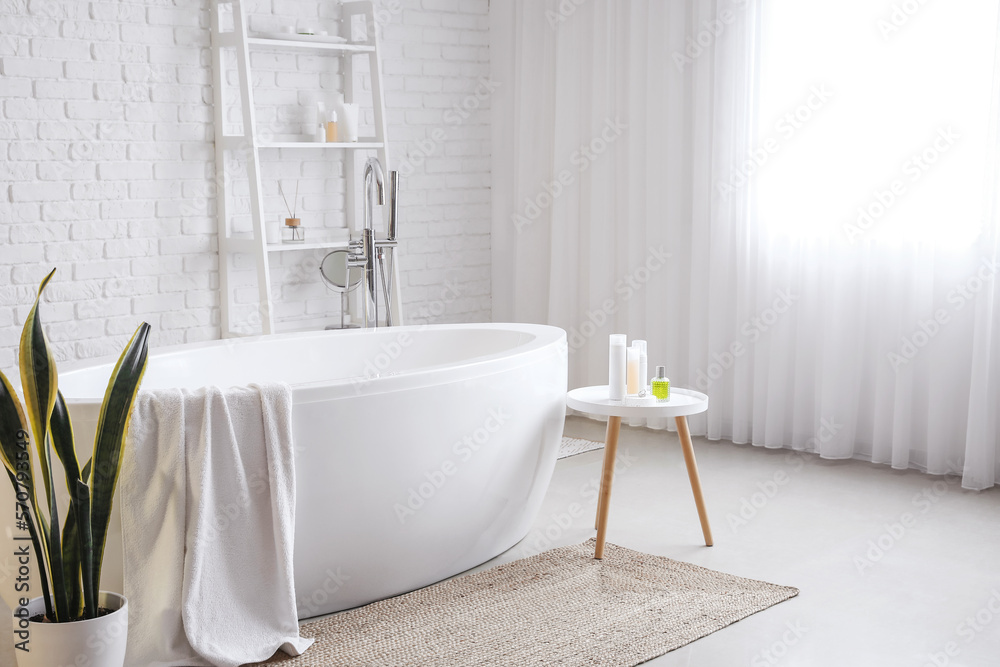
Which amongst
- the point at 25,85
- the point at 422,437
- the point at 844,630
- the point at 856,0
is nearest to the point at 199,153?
the point at 25,85

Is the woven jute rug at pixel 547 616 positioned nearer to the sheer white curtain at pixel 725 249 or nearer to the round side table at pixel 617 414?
the round side table at pixel 617 414

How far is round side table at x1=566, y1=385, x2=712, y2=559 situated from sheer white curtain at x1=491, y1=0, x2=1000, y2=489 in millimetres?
1131

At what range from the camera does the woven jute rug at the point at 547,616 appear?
2.25m

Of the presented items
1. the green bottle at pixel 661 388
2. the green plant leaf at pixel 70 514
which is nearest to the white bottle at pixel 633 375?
the green bottle at pixel 661 388

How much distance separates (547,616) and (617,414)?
64 centimetres

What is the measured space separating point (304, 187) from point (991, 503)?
9.33ft

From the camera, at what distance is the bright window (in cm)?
350

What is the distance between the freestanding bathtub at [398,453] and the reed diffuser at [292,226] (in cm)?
89

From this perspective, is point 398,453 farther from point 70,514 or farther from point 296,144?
point 296,144

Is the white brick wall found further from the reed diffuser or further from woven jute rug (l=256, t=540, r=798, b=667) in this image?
woven jute rug (l=256, t=540, r=798, b=667)

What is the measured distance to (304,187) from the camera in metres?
4.23

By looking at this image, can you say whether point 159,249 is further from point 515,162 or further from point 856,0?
point 856,0

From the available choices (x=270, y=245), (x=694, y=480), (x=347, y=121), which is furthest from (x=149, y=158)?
(x=694, y=480)

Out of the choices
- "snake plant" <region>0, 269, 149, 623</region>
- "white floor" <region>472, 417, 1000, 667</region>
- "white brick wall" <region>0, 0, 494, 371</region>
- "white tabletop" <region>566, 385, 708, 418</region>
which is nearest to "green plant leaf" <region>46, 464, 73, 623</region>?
"snake plant" <region>0, 269, 149, 623</region>
